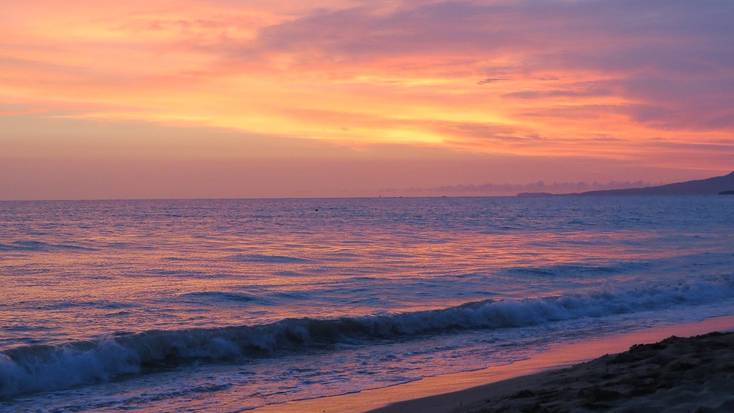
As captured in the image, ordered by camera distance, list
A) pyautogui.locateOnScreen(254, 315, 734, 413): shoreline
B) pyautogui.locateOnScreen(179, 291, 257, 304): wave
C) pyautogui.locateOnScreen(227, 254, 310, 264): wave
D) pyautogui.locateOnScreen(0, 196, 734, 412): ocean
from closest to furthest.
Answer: pyautogui.locateOnScreen(254, 315, 734, 413): shoreline, pyautogui.locateOnScreen(0, 196, 734, 412): ocean, pyautogui.locateOnScreen(179, 291, 257, 304): wave, pyautogui.locateOnScreen(227, 254, 310, 264): wave

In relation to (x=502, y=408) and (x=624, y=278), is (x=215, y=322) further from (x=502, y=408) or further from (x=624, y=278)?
(x=624, y=278)

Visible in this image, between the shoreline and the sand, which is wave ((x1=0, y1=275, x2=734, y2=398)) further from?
the sand

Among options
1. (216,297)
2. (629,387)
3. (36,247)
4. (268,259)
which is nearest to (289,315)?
(216,297)

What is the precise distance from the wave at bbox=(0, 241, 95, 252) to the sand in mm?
28603

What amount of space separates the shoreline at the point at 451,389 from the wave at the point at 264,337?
11.6 feet

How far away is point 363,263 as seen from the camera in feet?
94.5

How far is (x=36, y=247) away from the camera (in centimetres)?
3512

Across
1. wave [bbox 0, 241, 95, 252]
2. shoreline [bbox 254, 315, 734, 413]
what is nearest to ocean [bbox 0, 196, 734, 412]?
shoreline [bbox 254, 315, 734, 413]

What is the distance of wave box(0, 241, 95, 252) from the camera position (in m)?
34.0

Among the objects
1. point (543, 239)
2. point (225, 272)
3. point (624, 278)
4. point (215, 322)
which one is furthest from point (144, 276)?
point (543, 239)

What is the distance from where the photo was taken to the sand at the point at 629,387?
23.2ft

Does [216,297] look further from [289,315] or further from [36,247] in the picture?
[36,247]

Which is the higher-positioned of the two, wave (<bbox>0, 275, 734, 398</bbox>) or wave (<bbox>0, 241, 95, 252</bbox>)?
wave (<bbox>0, 241, 95, 252</bbox>)

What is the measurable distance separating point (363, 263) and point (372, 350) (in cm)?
1485
